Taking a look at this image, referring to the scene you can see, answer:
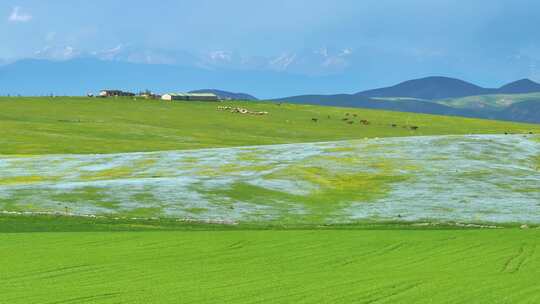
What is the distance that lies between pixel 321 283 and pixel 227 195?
44013mm

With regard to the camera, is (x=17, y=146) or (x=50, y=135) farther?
(x=50, y=135)

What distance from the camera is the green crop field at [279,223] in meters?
30.3

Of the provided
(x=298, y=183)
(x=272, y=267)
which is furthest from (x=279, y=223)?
(x=272, y=267)

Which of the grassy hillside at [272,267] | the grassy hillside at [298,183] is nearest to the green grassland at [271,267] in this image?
the grassy hillside at [272,267]

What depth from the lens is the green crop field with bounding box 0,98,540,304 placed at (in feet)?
99.6

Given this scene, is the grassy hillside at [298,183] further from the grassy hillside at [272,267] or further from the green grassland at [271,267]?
the grassy hillside at [272,267]

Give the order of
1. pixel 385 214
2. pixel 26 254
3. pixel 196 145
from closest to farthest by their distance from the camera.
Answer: pixel 26 254
pixel 385 214
pixel 196 145

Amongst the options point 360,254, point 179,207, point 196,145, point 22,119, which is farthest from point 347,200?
point 22,119

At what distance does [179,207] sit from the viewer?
67.5 m

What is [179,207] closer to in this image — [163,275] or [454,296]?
[163,275]

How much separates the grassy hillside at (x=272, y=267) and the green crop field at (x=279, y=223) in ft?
0.33

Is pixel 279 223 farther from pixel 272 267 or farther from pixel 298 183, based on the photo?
pixel 272 267

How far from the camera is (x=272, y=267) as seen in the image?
36406 millimetres

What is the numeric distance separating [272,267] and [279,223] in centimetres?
2473
